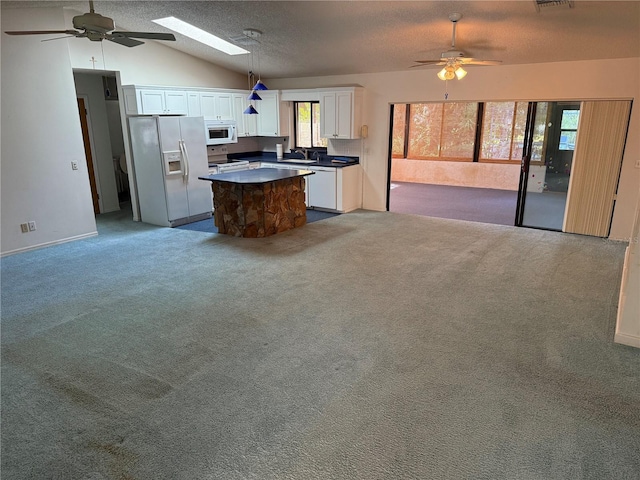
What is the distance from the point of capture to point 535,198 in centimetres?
641

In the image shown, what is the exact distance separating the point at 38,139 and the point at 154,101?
178 centimetres

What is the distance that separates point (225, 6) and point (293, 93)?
9.57 feet

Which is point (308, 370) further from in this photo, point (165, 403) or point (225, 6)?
point (225, 6)

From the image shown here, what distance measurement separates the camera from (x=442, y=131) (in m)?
10.9

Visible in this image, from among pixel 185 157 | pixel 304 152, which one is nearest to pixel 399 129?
pixel 304 152

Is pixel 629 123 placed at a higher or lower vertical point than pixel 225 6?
lower

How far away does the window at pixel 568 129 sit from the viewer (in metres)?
5.90

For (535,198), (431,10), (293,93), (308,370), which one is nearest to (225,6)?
(431,10)

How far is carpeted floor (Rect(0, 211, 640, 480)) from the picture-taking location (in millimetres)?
2105

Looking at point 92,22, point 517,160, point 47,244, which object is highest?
point 92,22

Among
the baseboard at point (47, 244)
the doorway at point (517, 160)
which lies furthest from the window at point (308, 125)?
the baseboard at point (47, 244)

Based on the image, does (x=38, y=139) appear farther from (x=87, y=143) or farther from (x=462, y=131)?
(x=462, y=131)

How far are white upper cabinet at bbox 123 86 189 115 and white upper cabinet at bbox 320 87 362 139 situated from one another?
7.89ft

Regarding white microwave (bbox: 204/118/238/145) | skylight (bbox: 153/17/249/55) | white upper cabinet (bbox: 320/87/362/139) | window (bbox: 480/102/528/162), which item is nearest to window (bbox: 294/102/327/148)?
white upper cabinet (bbox: 320/87/362/139)
